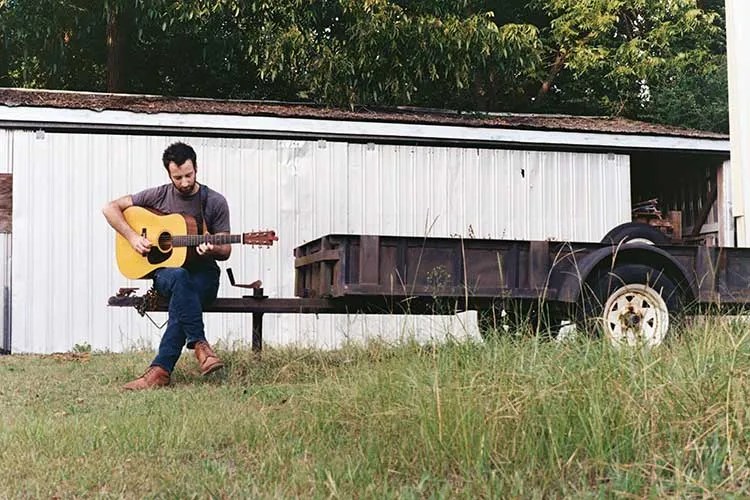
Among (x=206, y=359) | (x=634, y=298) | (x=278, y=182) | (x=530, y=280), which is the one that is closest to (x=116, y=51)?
(x=278, y=182)

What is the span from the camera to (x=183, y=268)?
761 cm

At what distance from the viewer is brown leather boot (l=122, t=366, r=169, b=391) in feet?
23.4

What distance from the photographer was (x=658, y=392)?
395 cm

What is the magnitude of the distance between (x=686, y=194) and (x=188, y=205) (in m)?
9.35

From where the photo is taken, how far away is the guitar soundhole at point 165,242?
7.74m

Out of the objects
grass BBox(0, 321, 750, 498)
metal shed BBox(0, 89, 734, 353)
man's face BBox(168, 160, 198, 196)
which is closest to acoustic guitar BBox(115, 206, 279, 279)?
man's face BBox(168, 160, 198, 196)

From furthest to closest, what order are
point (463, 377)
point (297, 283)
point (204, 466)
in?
point (297, 283), point (463, 377), point (204, 466)

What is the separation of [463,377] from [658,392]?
3.53 ft

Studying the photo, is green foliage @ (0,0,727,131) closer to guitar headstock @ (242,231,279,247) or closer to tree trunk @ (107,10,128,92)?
tree trunk @ (107,10,128,92)

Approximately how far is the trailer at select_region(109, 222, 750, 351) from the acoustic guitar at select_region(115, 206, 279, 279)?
27cm

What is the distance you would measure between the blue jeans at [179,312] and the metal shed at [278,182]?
10.7 ft

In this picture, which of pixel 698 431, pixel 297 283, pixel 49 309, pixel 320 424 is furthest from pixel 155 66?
pixel 698 431

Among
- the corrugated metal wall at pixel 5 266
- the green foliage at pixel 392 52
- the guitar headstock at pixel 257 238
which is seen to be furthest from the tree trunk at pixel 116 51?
the guitar headstock at pixel 257 238

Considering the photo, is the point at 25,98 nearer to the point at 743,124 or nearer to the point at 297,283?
the point at 297,283
